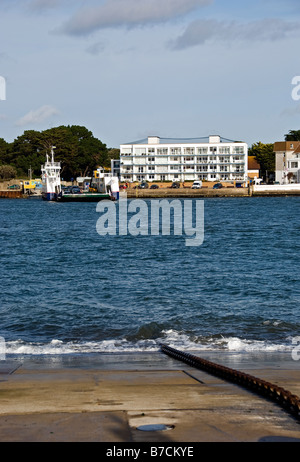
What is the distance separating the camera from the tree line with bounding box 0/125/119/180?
162875mm

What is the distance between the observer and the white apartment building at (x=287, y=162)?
464 ft

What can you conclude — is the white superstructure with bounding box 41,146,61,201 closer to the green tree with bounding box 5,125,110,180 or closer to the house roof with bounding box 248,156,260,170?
the green tree with bounding box 5,125,110,180

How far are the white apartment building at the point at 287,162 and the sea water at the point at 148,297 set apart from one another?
340 feet

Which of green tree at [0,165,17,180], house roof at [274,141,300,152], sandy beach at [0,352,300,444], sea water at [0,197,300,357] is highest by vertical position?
house roof at [274,141,300,152]

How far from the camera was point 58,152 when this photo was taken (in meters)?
161

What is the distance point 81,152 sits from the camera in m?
168

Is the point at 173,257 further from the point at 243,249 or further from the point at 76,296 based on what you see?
the point at 76,296

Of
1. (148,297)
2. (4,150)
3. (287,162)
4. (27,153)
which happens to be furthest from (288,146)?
(148,297)

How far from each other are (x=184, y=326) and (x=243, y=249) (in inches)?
840

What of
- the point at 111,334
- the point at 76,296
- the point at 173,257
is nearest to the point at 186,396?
the point at 111,334

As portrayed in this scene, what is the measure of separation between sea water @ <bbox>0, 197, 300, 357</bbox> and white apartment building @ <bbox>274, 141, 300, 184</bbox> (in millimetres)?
103522

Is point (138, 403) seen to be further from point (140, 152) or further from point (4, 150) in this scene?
point (4, 150)
